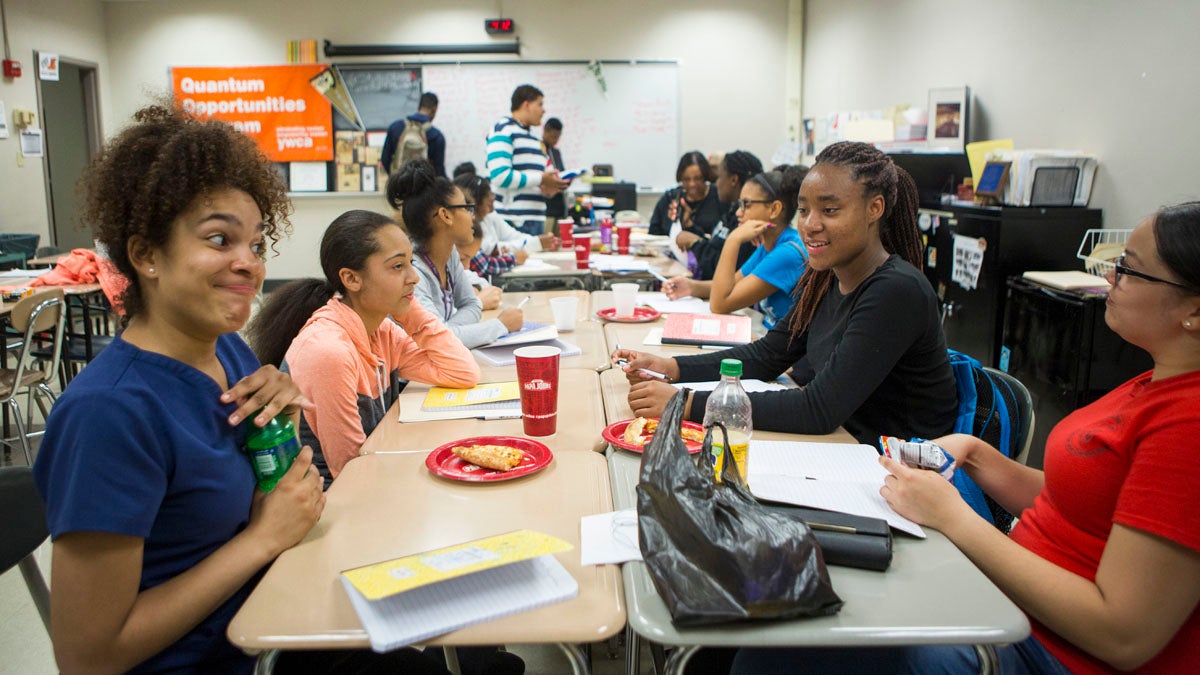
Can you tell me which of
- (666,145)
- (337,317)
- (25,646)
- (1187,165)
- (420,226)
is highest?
(666,145)

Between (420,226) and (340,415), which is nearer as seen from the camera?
(340,415)

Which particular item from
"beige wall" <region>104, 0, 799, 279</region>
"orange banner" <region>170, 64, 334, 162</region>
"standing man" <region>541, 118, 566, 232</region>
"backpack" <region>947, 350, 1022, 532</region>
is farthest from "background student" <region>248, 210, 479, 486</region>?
"orange banner" <region>170, 64, 334, 162</region>

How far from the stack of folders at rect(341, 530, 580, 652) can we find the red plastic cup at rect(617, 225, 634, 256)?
3949 millimetres

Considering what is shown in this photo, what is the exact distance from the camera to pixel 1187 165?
9.73 feet

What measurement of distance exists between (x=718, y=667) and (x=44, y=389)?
11.4 ft

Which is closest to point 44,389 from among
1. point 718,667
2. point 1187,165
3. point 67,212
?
point 718,667

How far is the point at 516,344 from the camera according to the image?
255cm

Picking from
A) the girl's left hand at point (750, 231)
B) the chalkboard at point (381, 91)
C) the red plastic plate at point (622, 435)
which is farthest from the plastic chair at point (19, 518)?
the chalkboard at point (381, 91)

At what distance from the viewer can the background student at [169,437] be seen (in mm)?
974

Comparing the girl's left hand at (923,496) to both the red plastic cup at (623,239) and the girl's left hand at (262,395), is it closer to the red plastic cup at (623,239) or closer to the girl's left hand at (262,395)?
the girl's left hand at (262,395)

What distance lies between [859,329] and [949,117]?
3546 millimetres

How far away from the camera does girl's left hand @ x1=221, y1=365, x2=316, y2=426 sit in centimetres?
118

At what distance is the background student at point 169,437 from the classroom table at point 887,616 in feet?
1.91

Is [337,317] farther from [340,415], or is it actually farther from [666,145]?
[666,145]
